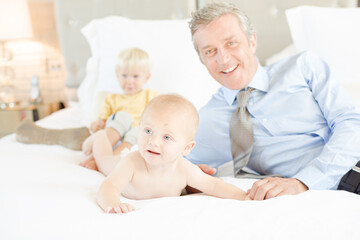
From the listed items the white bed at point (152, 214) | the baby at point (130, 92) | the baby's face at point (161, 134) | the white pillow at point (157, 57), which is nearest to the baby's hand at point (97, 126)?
the baby at point (130, 92)

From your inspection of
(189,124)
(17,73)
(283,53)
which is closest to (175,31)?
(283,53)

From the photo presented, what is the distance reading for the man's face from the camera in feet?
4.15

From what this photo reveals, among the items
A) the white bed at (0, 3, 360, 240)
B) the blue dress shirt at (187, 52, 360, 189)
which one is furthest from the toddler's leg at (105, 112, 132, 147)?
the blue dress shirt at (187, 52, 360, 189)

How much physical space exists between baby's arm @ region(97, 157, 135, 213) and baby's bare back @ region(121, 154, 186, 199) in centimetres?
2

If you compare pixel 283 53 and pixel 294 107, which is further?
pixel 283 53

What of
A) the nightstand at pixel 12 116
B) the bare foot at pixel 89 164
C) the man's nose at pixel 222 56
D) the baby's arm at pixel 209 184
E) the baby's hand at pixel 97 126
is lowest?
the nightstand at pixel 12 116

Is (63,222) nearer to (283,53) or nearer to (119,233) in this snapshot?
(119,233)

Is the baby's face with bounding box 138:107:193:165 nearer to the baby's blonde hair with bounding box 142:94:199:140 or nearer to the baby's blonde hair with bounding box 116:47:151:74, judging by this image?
the baby's blonde hair with bounding box 142:94:199:140

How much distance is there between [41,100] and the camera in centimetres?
319

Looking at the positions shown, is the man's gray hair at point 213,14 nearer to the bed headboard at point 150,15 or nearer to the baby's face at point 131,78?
the baby's face at point 131,78

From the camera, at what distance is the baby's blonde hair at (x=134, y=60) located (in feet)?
5.96

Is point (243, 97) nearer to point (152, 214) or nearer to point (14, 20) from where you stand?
point (152, 214)

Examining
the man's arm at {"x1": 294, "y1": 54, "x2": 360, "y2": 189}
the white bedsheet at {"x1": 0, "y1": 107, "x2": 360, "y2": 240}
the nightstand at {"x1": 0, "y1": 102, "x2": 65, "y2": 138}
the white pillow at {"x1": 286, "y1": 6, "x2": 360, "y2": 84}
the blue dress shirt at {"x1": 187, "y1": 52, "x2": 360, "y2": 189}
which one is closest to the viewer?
the white bedsheet at {"x1": 0, "y1": 107, "x2": 360, "y2": 240}

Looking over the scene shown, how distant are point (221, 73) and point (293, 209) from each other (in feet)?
2.02
